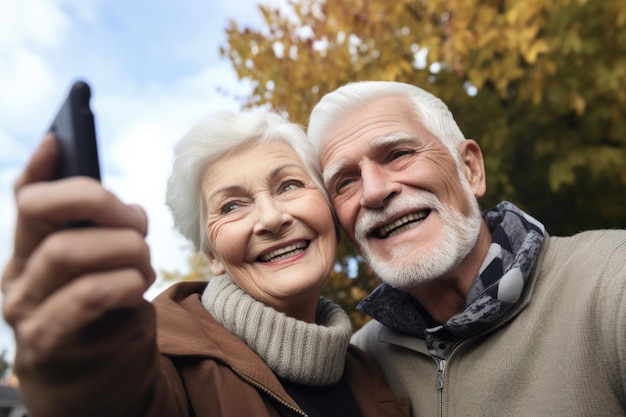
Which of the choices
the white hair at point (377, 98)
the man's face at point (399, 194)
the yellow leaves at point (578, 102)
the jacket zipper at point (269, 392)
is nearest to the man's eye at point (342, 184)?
the man's face at point (399, 194)

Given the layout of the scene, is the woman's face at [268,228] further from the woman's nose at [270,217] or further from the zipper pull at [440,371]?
the zipper pull at [440,371]

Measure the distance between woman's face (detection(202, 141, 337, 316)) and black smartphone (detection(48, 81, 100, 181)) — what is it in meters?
1.21

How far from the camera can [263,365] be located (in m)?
1.71

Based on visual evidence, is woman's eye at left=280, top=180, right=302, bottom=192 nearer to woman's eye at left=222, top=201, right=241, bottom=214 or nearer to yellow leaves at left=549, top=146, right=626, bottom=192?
woman's eye at left=222, top=201, right=241, bottom=214

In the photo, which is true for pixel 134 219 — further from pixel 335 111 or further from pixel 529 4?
pixel 529 4

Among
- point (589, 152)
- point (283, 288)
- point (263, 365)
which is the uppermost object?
point (283, 288)

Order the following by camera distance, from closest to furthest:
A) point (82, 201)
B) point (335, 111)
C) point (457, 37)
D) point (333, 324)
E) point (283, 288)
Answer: point (82, 201) < point (283, 288) < point (333, 324) < point (335, 111) < point (457, 37)

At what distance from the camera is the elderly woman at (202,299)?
769mm

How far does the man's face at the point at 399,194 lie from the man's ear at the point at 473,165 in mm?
59

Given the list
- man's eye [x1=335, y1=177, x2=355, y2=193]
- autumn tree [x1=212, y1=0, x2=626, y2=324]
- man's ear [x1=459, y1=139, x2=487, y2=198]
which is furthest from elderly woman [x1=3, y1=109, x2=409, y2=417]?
autumn tree [x1=212, y1=0, x2=626, y2=324]

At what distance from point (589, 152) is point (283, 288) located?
119 inches

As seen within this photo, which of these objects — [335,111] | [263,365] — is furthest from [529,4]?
[263,365]

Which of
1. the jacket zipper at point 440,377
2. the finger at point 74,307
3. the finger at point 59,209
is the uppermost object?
the finger at point 59,209

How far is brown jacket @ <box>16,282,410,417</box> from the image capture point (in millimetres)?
839
